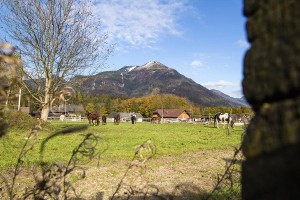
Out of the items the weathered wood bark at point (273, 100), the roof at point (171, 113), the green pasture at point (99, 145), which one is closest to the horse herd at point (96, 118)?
the green pasture at point (99, 145)

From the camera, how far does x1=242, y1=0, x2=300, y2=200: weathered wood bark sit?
0.95 metres

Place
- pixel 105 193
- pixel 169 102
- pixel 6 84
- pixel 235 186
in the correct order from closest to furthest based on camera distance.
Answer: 1. pixel 6 84
2. pixel 105 193
3. pixel 235 186
4. pixel 169 102

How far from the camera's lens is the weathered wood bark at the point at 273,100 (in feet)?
3.10

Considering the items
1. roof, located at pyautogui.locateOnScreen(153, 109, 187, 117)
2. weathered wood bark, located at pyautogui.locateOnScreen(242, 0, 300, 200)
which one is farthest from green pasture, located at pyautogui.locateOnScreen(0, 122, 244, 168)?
roof, located at pyautogui.locateOnScreen(153, 109, 187, 117)

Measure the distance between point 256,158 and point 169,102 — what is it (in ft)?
566

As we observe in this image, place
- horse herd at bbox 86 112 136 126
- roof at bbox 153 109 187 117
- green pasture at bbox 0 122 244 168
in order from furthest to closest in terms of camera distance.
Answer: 1. roof at bbox 153 109 187 117
2. horse herd at bbox 86 112 136 126
3. green pasture at bbox 0 122 244 168

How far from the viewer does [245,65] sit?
1.23 metres

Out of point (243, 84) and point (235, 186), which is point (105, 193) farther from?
point (243, 84)

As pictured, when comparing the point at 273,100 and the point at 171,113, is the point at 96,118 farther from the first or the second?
the point at 171,113

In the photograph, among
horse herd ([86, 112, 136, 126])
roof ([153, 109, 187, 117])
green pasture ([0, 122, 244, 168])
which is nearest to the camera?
green pasture ([0, 122, 244, 168])

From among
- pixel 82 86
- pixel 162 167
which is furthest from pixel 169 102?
pixel 162 167

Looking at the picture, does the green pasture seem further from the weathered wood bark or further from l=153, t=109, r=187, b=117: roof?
l=153, t=109, r=187, b=117: roof

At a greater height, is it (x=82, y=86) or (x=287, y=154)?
(x=82, y=86)

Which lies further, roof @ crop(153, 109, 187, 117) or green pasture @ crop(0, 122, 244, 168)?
roof @ crop(153, 109, 187, 117)
